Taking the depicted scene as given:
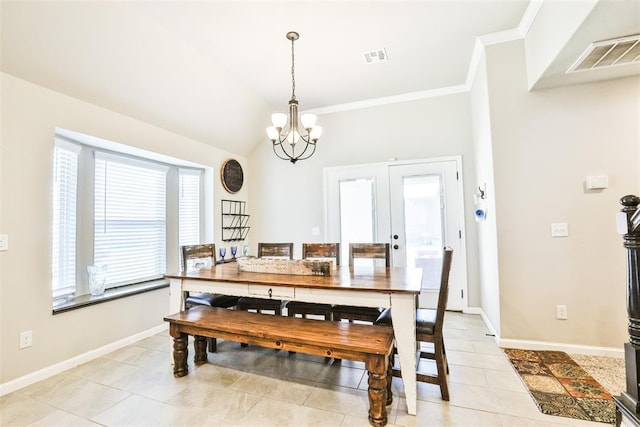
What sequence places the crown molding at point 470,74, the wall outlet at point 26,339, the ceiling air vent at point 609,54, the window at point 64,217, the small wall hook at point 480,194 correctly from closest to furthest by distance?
the ceiling air vent at point 609,54 → the wall outlet at point 26,339 → the crown molding at point 470,74 → the window at point 64,217 → the small wall hook at point 480,194

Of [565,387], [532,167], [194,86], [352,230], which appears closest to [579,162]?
[532,167]

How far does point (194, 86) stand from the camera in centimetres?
325

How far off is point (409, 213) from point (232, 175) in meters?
2.83

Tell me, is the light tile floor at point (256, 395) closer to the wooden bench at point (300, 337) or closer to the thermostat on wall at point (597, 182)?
the wooden bench at point (300, 337)

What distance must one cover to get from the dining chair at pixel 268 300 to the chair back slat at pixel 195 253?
21.4 inches

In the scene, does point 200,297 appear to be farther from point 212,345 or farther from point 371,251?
point 371,251

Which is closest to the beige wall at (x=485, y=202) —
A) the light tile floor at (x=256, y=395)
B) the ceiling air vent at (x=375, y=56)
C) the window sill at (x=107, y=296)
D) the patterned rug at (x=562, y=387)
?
the patterned rug at (x=562, y=387)

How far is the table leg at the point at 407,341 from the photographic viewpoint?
1.80 meters

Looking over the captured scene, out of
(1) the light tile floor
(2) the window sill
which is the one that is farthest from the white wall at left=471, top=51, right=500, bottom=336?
(2) the window sill

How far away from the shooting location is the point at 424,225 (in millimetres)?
3926

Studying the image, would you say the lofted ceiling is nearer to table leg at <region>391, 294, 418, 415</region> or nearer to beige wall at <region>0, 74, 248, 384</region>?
beige wall at <region>0, 74, 248, 384</region>

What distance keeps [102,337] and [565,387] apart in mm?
3959

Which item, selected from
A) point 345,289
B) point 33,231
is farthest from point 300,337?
point 33,231

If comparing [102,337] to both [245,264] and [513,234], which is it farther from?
[513,234]
